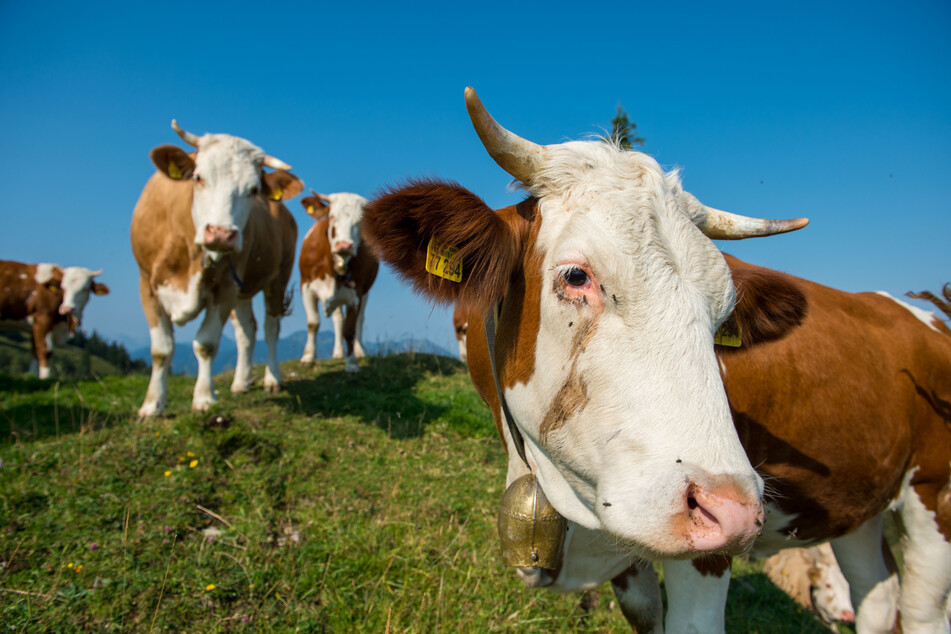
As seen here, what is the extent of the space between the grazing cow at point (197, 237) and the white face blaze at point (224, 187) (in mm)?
11

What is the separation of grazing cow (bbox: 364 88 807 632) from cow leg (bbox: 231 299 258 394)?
6.94m

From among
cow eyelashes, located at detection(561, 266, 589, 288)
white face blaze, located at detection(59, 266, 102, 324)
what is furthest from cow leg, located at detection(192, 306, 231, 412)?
white face blaze, located at detection(59, 266, 102, 324)

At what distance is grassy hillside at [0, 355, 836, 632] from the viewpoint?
9.97ft

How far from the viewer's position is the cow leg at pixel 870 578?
Answer: 3977 millimetres

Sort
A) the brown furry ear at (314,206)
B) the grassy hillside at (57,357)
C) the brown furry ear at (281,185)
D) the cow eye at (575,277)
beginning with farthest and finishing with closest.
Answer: the grassy hillside at (57,357) < the brown furry ear at (314,206) < the brown furry ear at (281,185) < the cow eye at (575,277)

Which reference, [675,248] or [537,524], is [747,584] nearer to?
[537,524]

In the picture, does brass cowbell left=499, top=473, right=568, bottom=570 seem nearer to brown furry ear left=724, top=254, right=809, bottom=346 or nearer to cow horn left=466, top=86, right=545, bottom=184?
brown furry ear left=724, top=254, right=809, bottom=346

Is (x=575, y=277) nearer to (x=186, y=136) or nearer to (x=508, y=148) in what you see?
(x=508, y=148)

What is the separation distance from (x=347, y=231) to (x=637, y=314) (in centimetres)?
918

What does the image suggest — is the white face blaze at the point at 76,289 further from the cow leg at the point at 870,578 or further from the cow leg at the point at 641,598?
the cow leg at the point at 870,578

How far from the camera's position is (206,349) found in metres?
6.99

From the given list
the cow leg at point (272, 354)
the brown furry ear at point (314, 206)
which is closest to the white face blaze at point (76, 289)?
the brown furry ear at point (314, 206)

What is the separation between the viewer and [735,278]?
8.40ft

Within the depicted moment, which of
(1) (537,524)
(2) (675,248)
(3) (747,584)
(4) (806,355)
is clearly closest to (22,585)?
(1) (537,524)
